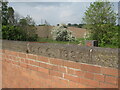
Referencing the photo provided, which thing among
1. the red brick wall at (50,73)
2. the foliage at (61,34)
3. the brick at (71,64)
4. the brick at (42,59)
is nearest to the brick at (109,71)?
the red brick wall at (50,73)

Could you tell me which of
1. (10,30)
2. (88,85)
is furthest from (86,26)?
(88,85)

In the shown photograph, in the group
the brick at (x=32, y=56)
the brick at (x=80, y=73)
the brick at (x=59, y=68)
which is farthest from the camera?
the brick at (x=32, y=56)

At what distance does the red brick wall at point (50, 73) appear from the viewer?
125 centimetres

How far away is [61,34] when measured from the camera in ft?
39.3

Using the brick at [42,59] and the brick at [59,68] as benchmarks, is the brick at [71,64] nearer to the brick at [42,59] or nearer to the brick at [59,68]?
the brick at [59,68]

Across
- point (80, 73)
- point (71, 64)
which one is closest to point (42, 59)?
point (71, 64)

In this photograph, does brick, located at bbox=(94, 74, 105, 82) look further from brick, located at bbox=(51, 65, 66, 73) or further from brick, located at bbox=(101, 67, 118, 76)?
Result: brick, located at bbox=(51, 65, 66, 73)

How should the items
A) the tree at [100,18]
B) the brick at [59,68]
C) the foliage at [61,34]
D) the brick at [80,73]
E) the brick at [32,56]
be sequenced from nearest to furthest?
the brick at [80,73]
the brick at [59,68]
the brick at [32,56]
the tree at [100,18]
the foliage at [61,34]

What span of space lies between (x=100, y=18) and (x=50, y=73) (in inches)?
367

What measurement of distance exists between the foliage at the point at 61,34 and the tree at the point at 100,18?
2076mm

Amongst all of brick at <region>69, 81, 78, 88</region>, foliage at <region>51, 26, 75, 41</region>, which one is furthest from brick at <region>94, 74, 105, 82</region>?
foliage at <region>51, 26, 75, 41</region>

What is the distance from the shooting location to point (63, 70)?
1.55 m

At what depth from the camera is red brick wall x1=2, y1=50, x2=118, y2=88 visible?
125cm

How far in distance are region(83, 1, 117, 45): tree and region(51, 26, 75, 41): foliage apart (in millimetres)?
2076
